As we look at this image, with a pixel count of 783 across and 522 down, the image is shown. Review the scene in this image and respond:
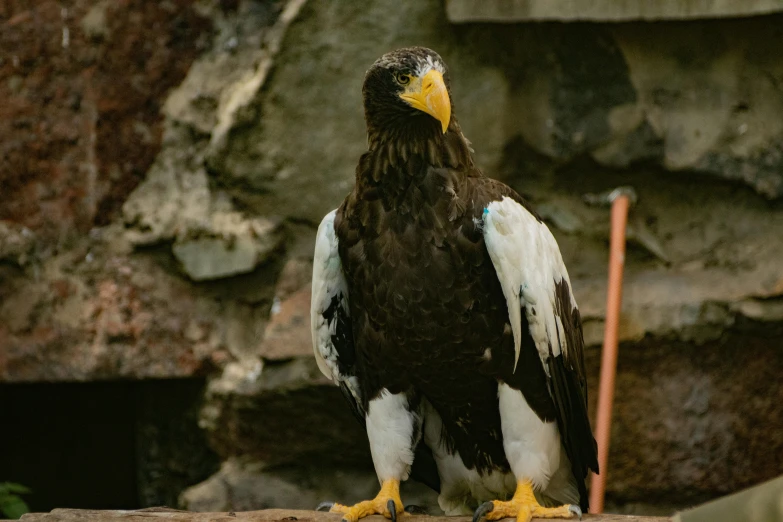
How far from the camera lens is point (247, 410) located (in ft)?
11.6

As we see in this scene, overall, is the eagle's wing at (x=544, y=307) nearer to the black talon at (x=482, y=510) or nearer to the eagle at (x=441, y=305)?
the eagle at (x=441, y=305)

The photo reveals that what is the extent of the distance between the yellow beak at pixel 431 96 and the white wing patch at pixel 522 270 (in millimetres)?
272

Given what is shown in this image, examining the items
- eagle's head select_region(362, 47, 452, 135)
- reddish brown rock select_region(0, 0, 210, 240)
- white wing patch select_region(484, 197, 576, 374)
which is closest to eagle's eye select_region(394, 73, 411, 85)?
eagle's head select_region(362, 47, 452, 135)

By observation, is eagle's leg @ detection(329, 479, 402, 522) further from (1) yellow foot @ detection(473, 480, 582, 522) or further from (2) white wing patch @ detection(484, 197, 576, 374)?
(2) white wing patch @ detection(484, 197, 576, 374)

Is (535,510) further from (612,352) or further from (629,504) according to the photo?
(629,504)

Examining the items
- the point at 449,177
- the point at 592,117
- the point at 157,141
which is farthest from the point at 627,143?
the point at 157,141

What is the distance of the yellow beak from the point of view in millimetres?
2605

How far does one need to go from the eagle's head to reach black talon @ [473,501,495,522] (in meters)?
0.93

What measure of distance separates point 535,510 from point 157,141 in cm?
180

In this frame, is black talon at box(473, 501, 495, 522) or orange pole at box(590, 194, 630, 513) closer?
black talon at box(473, 501, 495, 522)

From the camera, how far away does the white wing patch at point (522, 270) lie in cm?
270

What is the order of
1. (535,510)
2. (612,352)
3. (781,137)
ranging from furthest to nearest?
(781,137) < (612,352) < (535,510)

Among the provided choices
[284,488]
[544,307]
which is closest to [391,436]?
[544,307]

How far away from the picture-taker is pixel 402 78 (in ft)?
8.86
